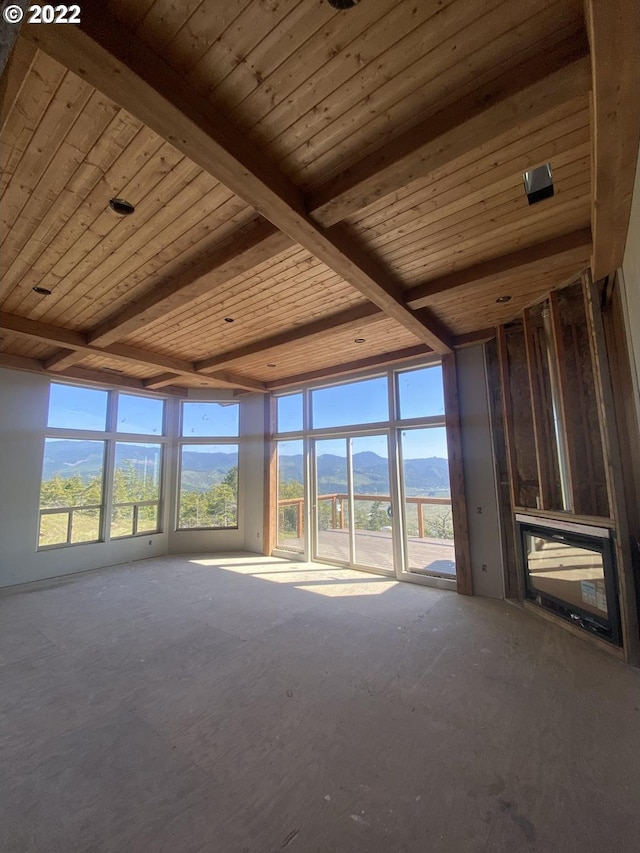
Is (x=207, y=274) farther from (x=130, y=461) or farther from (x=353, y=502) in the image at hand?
(x=130, y=461)

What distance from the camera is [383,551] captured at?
593cm

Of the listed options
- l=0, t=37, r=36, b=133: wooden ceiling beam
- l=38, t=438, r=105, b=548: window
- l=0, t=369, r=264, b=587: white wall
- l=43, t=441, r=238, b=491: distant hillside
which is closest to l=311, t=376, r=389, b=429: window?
l=43, t=441, r=238, b=491: distant hillside

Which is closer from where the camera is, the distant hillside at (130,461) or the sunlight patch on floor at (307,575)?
the sunlight patch on floor at (307,575)

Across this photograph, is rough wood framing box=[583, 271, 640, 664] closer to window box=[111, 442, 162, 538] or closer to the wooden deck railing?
the wooden deck railing

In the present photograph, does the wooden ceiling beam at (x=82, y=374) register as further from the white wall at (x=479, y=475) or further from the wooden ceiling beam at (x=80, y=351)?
the white wall at (x=479, y=475)

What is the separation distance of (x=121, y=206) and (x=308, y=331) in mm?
2273

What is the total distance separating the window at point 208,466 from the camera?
7238 millimetres

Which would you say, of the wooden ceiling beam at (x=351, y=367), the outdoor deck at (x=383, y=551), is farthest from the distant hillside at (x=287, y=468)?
the wooden ceiling beam at (x=351, y=367)

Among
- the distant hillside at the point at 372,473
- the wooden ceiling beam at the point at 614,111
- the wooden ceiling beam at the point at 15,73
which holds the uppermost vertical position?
the wooden ceiling beam at the point at 15,73

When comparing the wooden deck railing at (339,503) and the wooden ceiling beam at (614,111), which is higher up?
the wooden ceiling beam at (614,111)

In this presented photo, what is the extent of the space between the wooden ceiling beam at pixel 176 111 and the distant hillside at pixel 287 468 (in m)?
3.62

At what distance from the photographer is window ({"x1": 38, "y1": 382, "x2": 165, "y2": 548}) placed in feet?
18.7

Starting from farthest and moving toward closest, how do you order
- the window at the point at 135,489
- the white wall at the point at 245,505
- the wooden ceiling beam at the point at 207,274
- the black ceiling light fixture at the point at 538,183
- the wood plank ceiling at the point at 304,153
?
the white wall at the point at 245,505
the window at the point at 135,489
the wooden ceiling beam at the point at 207,274
the black ceiling light fixture at the point at 538,183
the wood plank ceiling at the point at 304,153

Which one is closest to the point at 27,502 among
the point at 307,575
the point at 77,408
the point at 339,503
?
the point at 77,408
